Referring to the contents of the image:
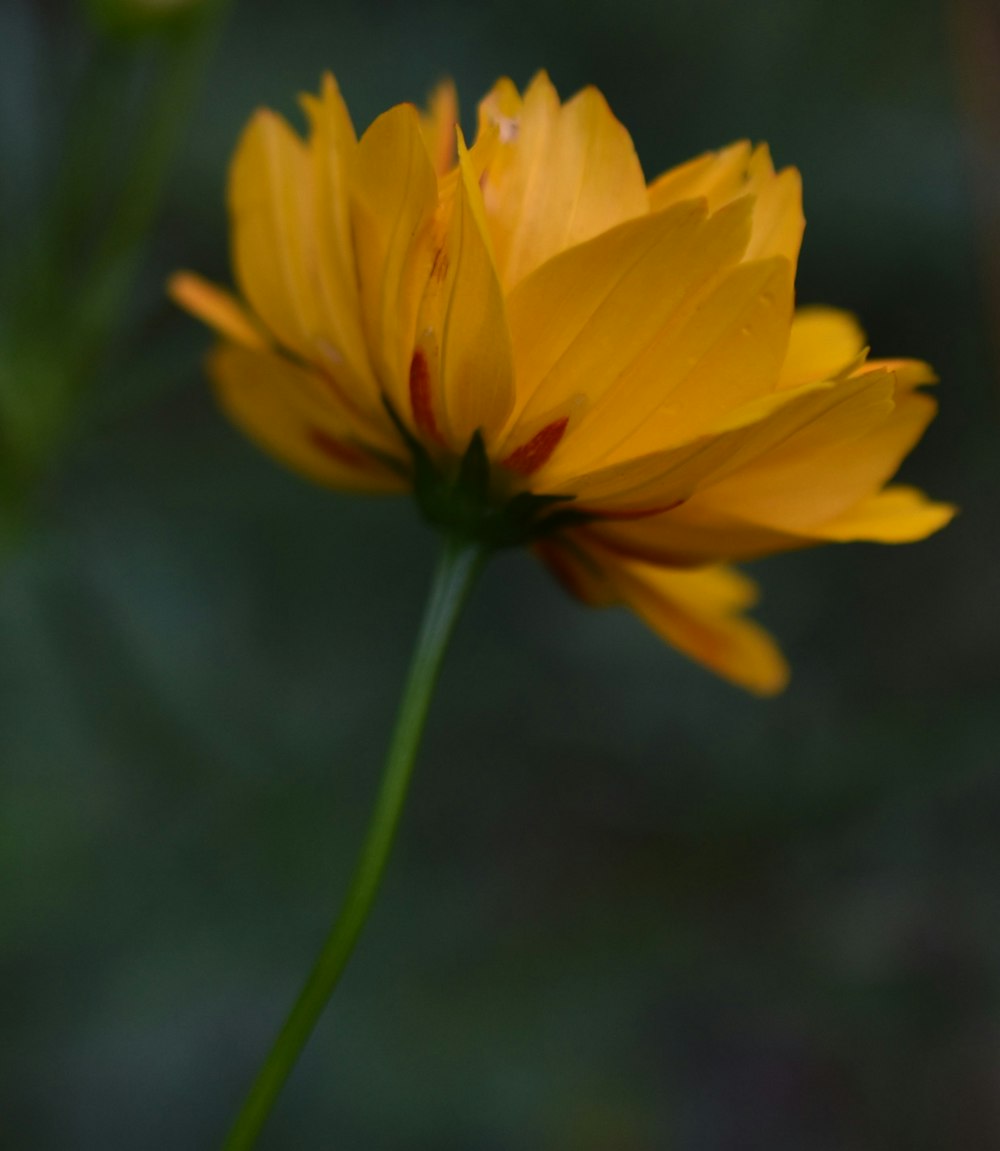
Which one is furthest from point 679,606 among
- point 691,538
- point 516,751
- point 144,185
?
point 516,751

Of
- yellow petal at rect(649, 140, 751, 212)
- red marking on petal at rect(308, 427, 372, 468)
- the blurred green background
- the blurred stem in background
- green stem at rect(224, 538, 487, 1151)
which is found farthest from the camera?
the blurred green background

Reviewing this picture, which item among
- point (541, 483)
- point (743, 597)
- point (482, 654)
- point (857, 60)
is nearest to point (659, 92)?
point (857, 60)

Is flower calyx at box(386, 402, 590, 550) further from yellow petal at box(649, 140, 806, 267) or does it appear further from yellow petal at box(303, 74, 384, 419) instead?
yellow petal at box(649, 140, 806, 267)

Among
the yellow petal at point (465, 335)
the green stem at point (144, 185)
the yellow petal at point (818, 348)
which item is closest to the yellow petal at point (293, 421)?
the yellow petal at point (465, 335)

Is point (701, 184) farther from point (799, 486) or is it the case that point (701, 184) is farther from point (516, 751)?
point (516, 751)

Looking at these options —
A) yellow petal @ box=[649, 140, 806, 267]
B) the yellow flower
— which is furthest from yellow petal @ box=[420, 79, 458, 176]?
yellow petal @ box=[649, 140, 806, 267]

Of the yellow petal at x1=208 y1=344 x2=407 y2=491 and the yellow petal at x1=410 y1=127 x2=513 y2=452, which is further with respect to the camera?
the yellow petal at x1=208 y1=344 x2=407 y2=491

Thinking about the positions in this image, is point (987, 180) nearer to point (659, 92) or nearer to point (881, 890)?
point (659, 92)
